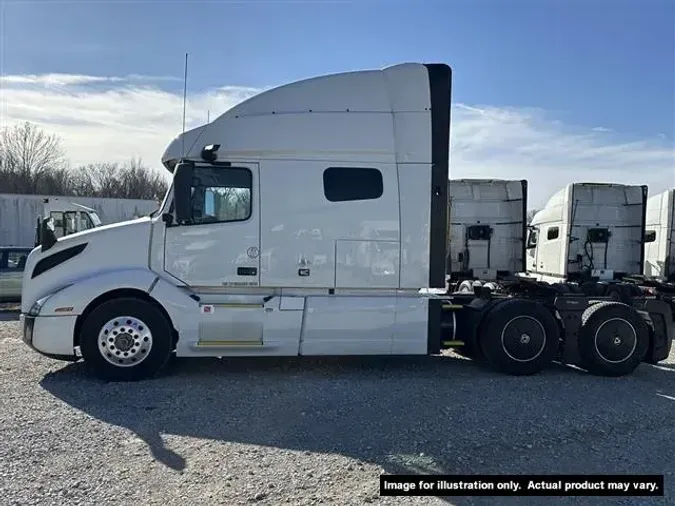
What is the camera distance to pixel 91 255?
22.9 feet

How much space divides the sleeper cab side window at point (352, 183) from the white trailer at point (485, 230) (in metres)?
5.58

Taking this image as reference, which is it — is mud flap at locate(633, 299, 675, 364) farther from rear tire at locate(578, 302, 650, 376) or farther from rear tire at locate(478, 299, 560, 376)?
rear tire at locate(478, 299, 560, 376)

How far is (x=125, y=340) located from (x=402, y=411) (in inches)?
141

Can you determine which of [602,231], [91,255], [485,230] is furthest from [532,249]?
[91,255]

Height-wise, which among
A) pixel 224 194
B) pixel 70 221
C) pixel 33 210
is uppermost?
pixel 33 210

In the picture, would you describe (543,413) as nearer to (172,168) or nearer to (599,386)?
(599,386)

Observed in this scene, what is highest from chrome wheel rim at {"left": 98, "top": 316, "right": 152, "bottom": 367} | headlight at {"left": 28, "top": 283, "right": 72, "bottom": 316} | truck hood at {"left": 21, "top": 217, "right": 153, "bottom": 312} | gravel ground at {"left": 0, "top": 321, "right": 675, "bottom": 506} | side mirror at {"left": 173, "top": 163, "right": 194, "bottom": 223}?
side mirror at {"left": 173, "top": 163, "right": 194, "bottom": 223}

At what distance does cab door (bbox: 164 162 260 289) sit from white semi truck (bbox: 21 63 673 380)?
0.02 metres

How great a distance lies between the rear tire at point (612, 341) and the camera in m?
7.66

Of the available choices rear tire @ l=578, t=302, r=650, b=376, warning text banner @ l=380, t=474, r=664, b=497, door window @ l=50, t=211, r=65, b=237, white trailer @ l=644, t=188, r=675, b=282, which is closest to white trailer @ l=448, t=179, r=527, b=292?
white trailer @ l=644, t=188, r=675, b=282

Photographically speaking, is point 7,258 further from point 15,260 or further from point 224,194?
point 224,194

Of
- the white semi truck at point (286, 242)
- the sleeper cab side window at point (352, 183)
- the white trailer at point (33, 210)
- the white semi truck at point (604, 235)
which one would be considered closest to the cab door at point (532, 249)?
the white semi truck at point (604, 235)

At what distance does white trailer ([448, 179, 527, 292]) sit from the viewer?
12281 mm

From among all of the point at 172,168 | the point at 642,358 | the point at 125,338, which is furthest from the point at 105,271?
the point at 642,358
